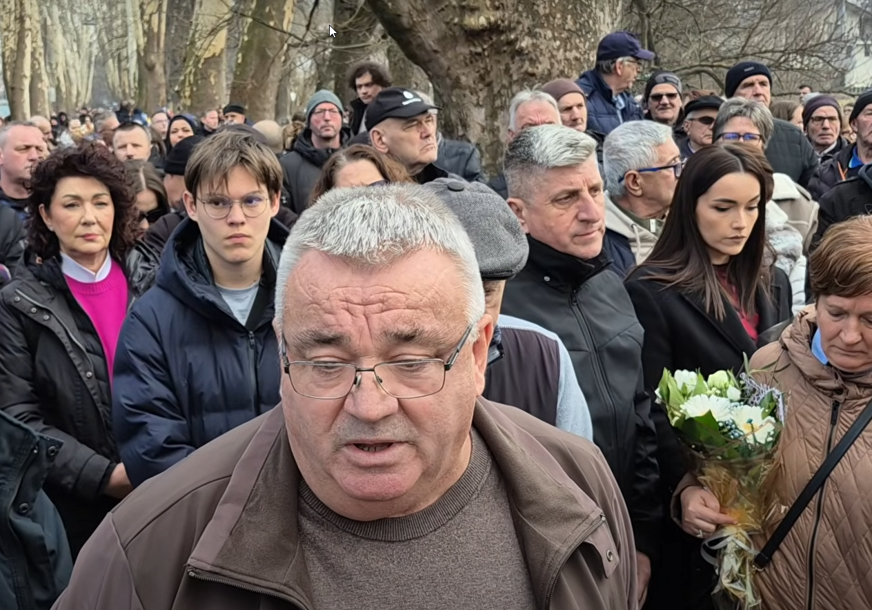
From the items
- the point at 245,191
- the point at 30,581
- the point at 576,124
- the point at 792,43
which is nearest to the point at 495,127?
the point at 576,124

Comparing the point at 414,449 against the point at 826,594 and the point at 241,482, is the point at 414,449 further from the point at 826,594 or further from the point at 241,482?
the point at 826,594

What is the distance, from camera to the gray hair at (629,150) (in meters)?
4.68

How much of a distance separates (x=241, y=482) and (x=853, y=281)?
A: 212cm

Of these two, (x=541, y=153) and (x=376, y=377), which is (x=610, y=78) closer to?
(x=541, y=153)

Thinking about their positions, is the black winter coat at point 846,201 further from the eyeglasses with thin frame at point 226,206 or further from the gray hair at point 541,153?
the eyeglasses with thin frame at point 226,206

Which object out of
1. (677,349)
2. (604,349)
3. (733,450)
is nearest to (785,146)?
(677,349)

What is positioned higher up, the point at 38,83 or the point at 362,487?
the point at 362,487

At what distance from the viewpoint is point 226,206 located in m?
3.54

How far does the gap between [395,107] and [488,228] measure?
3.42m

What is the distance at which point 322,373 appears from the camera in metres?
1.77

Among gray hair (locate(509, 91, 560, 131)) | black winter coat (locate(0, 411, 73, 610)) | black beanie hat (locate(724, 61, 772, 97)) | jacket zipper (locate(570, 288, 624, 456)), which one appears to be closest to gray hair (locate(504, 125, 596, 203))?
jacket zipper (locate(570, 288, 624, 456))

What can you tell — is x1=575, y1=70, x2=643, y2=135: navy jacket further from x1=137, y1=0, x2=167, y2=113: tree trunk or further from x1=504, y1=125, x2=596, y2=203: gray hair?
x1=137, y1=0, x2=167, y2=113: tree trunk

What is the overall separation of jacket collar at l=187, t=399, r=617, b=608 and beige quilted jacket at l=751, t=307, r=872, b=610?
1.29 m

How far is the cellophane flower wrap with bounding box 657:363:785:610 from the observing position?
9.87 ft
